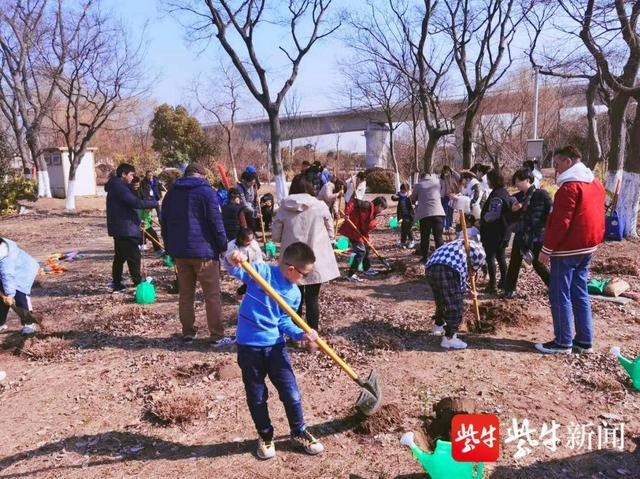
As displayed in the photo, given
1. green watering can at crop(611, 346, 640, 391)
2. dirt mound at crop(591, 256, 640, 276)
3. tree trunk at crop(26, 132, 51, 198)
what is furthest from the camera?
tree trunk at crop(26, 132, 51, 198)

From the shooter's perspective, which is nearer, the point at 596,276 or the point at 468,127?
the point at 596,276

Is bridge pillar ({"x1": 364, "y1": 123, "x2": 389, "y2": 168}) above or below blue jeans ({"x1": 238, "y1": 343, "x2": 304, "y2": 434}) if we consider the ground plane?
above

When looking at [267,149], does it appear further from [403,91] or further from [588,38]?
[588,38]

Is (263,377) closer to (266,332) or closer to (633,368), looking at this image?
(266,332)

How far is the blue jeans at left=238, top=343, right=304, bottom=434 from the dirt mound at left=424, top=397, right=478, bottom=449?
0.99 meters

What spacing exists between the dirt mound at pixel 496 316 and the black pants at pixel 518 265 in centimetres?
46

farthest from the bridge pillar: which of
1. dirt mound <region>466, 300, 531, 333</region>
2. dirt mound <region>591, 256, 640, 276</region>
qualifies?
dirt mound <region>466, 300, 531, 333</region>

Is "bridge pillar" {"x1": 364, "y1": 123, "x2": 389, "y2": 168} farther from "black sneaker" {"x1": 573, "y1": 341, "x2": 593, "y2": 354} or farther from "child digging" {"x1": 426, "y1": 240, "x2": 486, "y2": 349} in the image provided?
"black sneaker" {"x1": 573, "y1": 341, "x2": 593, "y2": 354}

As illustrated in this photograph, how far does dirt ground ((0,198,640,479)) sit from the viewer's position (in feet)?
10.4

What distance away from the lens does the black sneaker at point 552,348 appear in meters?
4.48

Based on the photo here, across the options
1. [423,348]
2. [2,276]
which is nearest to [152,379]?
[2,276]

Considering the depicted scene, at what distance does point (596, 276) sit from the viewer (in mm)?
7055

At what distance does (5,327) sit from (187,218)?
116 inches

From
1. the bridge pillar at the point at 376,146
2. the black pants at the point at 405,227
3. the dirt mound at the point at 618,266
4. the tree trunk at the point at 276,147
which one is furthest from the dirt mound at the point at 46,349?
the bridge pillar at the point at 376,146
